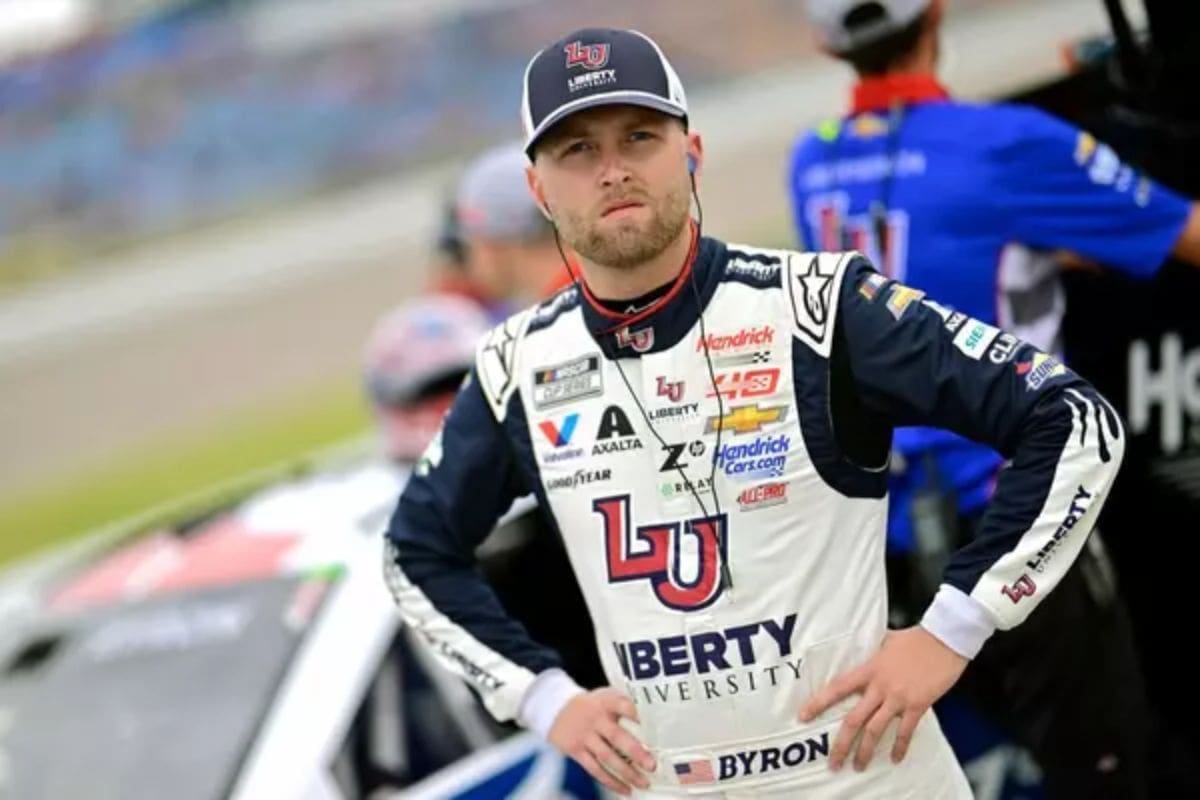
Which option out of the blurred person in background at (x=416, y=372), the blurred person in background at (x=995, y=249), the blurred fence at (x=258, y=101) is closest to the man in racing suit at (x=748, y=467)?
the blurred person in background at (x=995, y=249)

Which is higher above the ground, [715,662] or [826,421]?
[826,421]

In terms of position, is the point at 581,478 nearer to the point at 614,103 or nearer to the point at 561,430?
the point at 561,430

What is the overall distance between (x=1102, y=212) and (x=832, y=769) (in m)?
1.27

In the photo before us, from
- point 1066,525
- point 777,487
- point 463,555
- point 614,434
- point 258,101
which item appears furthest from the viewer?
point 258,101

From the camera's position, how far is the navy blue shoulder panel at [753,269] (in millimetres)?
2833

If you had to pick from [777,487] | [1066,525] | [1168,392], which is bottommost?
[1168,392]

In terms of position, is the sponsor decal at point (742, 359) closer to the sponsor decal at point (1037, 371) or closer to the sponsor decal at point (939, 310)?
the sponsor decal at point (939, 310)

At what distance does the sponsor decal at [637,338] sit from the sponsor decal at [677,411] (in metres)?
0.09

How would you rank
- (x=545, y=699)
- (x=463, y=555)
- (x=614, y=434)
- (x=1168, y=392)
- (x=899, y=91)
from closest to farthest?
(x=614, y=434)
(x=545, y=699)
(x=463, y=555)
(x=899, y=91)
(x=1168, y=392)

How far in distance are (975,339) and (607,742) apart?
76cm

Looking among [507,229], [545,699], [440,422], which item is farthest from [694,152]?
[507,229]

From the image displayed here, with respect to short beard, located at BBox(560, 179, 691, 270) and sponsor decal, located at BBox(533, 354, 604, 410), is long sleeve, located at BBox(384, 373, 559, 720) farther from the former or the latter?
short beard, located at BBox(560, 179, 691, 270)

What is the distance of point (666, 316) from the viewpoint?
2.83 m

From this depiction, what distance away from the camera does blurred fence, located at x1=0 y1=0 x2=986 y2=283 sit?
23.7 m
